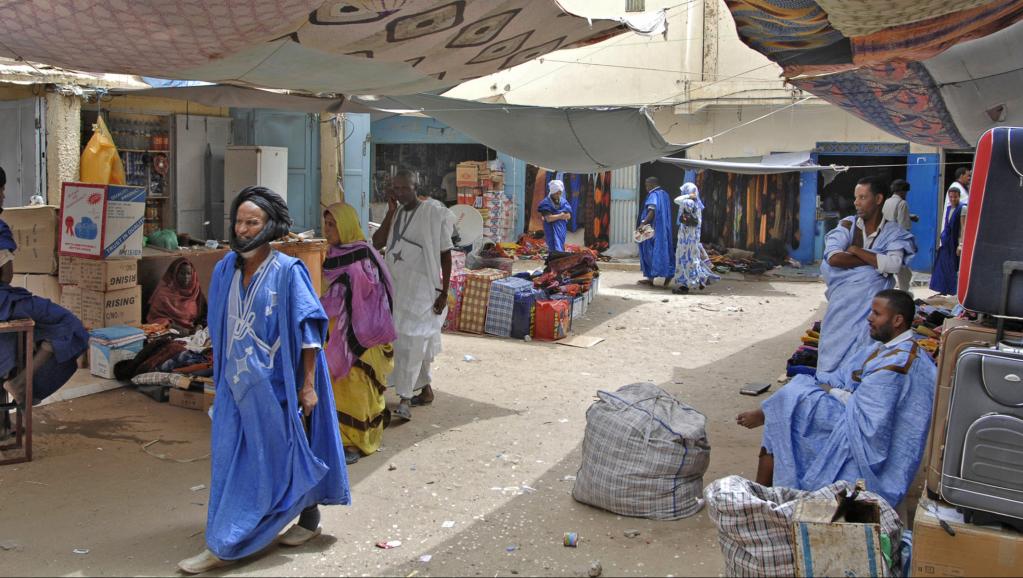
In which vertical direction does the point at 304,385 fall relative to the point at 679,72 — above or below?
below

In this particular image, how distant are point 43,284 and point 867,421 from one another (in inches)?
275

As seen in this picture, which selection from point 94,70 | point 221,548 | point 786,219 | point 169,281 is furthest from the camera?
point 786,219

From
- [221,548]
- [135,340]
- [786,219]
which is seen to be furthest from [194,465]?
[786,219]

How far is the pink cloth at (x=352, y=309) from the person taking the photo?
18.4ft

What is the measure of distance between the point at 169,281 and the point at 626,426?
5.45 m

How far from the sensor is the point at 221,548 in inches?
155

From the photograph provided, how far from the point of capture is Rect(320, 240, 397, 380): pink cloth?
5598mm

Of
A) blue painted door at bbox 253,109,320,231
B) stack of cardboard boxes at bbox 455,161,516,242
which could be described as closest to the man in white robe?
blue painted door at bbox 253,109,320,231

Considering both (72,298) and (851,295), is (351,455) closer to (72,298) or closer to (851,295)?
(851,295)

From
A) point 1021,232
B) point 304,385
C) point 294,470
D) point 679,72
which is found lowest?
point 294,470

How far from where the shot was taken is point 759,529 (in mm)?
3564

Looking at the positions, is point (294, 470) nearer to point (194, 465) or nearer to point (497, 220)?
point (194, 465)

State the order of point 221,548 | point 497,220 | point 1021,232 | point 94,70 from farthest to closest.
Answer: point 497,220 < point 94,70 < point 221,548 < point 1021,232

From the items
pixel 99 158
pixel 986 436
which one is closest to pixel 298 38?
pixel 986 436
